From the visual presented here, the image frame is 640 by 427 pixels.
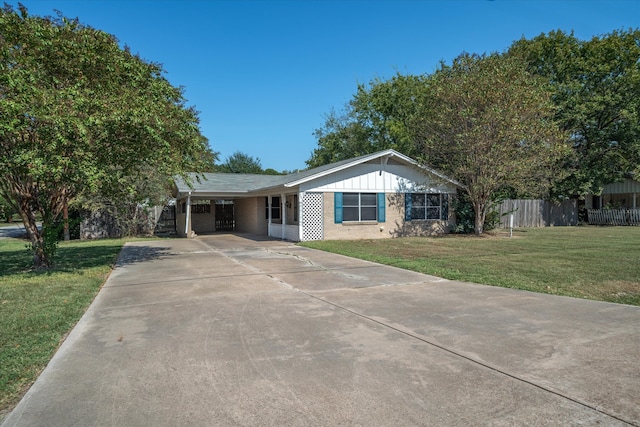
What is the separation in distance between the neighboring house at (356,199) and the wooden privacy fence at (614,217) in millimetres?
16001

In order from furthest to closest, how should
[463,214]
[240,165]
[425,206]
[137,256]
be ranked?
[240,165], [463,214], [425,206], [137,256]

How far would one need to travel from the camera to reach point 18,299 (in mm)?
6812

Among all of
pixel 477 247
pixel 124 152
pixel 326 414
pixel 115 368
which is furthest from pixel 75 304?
pixel 477 247

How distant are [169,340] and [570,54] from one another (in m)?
33.7

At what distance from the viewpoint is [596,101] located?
26375mm

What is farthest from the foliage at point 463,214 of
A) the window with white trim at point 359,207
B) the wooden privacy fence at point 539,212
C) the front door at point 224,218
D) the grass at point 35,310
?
the grass at point 35,310

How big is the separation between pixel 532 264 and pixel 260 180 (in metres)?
18.3

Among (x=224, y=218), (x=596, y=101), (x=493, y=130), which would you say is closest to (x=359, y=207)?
(x=493, y=130)

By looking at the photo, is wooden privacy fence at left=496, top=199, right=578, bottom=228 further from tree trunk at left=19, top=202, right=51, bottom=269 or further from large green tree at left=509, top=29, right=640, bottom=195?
tree trunk at left=19, top=202, right=51, bottom=269

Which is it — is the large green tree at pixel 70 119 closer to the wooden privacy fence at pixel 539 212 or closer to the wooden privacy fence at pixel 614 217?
the wooden privacy fence at pixel 539 212

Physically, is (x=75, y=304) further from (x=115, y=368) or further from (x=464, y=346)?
(x=464, y=346)

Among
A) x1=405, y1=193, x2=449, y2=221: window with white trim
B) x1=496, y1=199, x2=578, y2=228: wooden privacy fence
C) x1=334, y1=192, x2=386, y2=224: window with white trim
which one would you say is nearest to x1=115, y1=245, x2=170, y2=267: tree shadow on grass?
x1=334, y1=192, x2=386, y2=224: window with white trim

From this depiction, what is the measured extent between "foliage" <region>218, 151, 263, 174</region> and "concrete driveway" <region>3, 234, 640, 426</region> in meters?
49.7

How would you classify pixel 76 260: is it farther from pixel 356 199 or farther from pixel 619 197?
pixel 619 197
